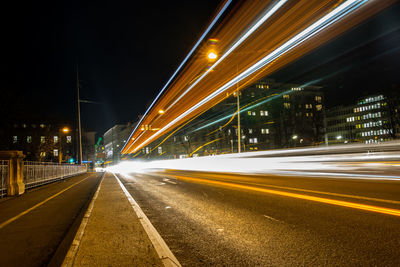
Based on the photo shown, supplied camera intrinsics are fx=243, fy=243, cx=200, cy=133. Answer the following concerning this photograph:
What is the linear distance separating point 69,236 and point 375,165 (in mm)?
14787

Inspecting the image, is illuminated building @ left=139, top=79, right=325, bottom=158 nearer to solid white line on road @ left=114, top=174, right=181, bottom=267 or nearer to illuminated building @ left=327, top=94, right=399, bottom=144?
illuminated building @ left=327, top=94, right=399, bottom=144

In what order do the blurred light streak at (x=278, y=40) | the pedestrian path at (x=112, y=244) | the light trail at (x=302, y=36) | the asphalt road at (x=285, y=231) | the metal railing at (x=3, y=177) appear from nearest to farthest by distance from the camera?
the asphalt road at (x=285, y=231)
the pedestrian path at (x=112, y=244)
the metal railing at (x=3, y=177)
the light trail at (x=302, y=36)
the blurred light streak at (x=278, y=40)

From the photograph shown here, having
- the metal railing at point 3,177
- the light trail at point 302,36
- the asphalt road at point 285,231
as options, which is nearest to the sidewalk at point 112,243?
the asphalt road at point 285,231

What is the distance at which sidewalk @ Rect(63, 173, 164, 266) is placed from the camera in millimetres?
3376

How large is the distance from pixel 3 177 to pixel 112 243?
920cm

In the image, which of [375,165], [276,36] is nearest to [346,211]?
[375,165]

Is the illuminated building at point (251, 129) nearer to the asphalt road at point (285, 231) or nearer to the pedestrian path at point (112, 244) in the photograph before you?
the asphalt road at point (285, 231)

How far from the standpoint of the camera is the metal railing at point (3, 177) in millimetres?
10140

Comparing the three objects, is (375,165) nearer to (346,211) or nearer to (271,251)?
(346,211)

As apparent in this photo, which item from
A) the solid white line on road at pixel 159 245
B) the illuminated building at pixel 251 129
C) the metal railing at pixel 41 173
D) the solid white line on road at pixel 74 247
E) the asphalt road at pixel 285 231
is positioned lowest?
the asphalt road at pixel 285 231

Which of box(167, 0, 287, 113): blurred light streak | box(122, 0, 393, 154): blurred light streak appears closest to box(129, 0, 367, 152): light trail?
box(122, 0, 393, 154): blurred light streak

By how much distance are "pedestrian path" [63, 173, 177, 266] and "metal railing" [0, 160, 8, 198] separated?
6571 millimetres

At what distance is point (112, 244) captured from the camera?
4.09 metres

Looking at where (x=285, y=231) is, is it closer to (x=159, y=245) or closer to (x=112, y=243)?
(x=159, y=245)
